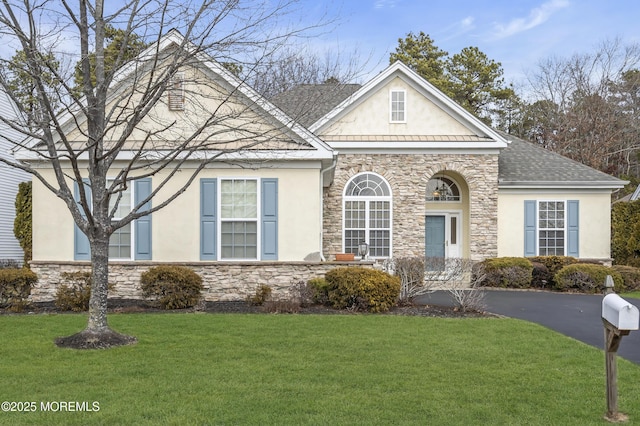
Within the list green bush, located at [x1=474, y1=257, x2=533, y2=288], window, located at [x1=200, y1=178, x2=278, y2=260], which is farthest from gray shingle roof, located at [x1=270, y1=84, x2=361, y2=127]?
green bush, located at [x1=474, y1=257, x2=533, y2=288]

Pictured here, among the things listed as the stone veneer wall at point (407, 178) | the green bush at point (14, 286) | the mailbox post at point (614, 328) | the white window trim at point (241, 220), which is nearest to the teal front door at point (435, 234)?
the stone veneer wall at point (407, 178)

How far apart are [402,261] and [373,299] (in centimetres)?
379

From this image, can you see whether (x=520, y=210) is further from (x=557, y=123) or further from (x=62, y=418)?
(x=557, y=123)

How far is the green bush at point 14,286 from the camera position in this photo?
11445 millimetres

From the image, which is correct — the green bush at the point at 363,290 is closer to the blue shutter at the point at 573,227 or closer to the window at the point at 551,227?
the window at the point at 551,227

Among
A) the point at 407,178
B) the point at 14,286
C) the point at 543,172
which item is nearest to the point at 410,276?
the point at 407,178

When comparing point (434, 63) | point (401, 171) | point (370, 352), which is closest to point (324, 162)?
point (401, 171)

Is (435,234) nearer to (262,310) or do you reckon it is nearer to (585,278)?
(585,278)

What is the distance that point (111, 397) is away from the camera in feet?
18.1

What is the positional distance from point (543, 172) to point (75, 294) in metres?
15.2

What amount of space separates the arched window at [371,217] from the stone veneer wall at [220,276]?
5.19 metres

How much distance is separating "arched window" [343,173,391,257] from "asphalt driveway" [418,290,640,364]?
362cm

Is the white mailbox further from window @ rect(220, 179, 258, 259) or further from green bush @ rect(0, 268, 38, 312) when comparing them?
green bush @ rect(0, 268, 38, 312)

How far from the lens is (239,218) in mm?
13117
